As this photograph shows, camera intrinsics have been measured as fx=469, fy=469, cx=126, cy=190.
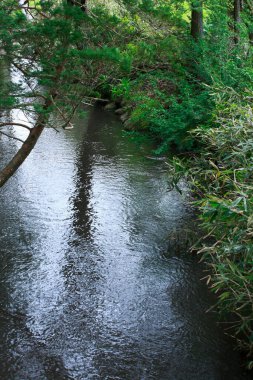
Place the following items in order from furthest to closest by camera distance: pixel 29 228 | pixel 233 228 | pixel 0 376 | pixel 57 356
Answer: pixel 29 228
pixel 57 356
pixel 0 376
pixel 233 228

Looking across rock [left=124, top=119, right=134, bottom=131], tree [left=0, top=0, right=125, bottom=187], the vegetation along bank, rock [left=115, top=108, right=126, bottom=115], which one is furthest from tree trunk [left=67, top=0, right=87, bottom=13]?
rock [left=115, top=108, right=126, bottom=115]

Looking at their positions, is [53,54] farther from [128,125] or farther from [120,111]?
[120,111]

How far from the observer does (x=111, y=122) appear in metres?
14.2

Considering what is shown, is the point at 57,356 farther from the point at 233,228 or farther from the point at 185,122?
the point at 185,122

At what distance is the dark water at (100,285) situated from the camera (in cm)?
457

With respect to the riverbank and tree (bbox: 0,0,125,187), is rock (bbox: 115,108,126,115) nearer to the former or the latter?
tree (bbox: 0,0,125,187)

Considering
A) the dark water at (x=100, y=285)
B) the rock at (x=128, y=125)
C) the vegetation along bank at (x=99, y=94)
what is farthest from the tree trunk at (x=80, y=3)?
the rock at (x=128, y=125)

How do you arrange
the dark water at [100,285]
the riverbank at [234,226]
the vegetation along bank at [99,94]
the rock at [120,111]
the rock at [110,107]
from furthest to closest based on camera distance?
1. the rock at [110,107]
2. the rock at [120,111]
3. the dark water at [100,285]
4. the vegetation along bank at [99,94]
5. the riverbank at [234,226]

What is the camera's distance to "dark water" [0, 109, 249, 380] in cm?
457

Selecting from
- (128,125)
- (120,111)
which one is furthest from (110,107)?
(128,125)

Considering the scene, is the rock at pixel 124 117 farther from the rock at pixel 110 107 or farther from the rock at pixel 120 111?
the rock at pixel 110 107

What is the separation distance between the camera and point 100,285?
19.3ft

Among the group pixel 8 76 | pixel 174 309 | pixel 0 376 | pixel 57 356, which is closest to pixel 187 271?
pixel 174 309

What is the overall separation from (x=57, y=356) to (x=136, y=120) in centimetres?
873
